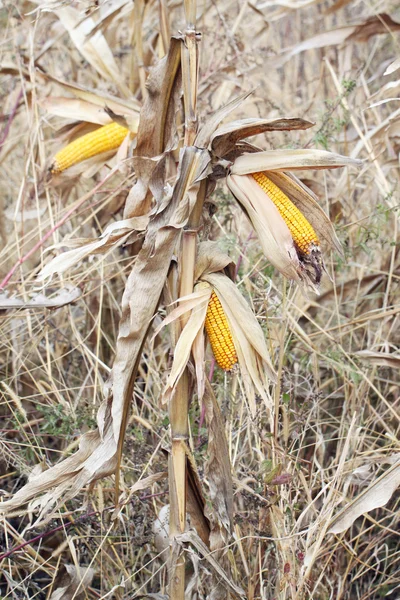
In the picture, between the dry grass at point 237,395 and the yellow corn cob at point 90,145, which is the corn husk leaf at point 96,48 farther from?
the yellow corn cob at point 90,145

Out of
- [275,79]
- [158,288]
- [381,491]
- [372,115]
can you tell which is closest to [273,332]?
[381,491]

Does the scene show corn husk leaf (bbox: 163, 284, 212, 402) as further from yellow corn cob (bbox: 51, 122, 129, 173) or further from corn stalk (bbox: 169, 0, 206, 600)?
yellow corn cob (bbox: 51, 122, 129, 173)

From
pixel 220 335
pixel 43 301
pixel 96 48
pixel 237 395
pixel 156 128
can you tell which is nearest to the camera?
pixel 220 335

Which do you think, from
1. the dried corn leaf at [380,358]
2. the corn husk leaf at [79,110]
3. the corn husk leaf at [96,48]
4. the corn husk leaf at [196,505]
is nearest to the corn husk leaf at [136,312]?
the corn husk leaf at [196,505]

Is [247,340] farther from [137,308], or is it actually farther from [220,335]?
[137,308]

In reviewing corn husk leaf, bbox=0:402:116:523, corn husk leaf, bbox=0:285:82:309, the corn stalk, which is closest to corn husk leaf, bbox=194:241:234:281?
the corn stalk

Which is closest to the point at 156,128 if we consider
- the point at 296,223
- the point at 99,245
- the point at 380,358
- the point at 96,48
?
the point at 99,245
